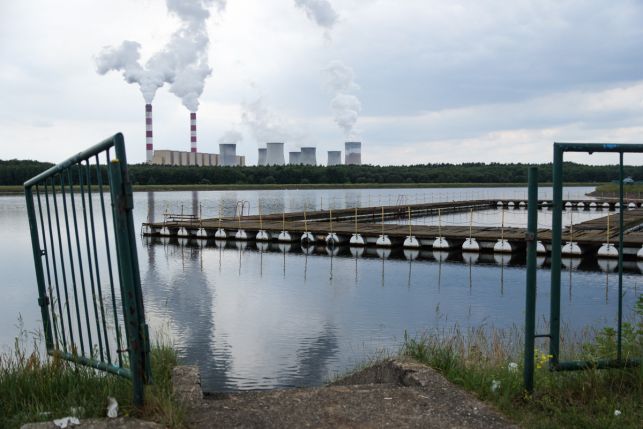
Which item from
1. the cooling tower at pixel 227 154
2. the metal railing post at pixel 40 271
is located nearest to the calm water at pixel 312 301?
the metal railing post at pixel 40 271

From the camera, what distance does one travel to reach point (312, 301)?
56.7 ft

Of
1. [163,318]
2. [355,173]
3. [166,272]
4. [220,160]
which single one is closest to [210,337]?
[163,318]

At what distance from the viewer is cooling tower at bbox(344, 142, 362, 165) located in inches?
6786

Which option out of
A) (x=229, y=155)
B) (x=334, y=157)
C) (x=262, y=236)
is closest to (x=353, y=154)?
(x=334, y=157)

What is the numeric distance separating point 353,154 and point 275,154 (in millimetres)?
25077

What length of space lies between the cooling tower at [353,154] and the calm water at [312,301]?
145 meters

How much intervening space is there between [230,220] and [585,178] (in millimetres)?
115501

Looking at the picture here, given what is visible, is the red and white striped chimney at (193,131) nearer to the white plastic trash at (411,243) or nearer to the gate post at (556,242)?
the white plastic trash at (411,243)

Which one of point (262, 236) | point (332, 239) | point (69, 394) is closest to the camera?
point (69, 394)

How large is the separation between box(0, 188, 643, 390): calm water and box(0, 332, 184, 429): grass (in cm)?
521

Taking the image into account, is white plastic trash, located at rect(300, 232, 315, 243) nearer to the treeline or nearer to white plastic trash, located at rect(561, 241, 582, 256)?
white plastic trash, located at rect(561, 241, 582, 256)

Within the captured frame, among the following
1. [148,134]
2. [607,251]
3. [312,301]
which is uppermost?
[148,134]

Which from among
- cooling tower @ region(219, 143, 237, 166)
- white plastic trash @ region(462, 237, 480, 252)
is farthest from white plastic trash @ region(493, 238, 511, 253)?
cooling tower @ region(219, 143, 237, 166)

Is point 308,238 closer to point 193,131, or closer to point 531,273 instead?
point 531,273
